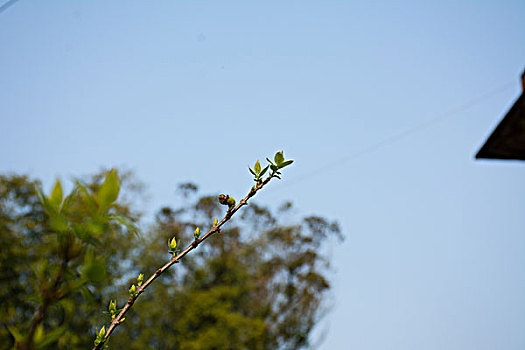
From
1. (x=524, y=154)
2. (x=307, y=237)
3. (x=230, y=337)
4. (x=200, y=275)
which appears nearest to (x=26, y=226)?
(x=200, y=275)

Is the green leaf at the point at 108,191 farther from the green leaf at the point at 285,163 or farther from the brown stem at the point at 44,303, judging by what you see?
the green leaf at the point at 285,163

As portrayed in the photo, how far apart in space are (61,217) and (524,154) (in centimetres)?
230

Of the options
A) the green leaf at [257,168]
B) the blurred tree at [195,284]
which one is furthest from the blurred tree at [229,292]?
the green leaf at [257,168]

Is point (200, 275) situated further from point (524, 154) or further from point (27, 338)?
point (27, 338)

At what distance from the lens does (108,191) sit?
264 millimetres

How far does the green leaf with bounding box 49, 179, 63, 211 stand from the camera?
0.25 m

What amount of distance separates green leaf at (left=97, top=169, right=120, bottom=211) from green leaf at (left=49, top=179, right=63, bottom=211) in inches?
0.8

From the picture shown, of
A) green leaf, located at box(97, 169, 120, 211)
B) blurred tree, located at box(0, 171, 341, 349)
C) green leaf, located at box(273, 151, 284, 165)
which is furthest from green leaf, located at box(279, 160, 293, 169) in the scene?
blurred tree, located at box(0, 171, 341, 349)

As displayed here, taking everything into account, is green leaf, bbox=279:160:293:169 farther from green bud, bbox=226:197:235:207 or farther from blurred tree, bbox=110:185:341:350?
blurred tree, bbox=110:185:341:350

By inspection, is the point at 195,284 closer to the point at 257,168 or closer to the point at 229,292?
the point at 229,292

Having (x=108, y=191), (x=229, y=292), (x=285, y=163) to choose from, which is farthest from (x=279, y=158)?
(x=229, y=292)

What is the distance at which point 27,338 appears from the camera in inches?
9.7

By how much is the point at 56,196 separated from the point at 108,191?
27 millimetres

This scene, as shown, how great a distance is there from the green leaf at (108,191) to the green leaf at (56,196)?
2 centimetres
